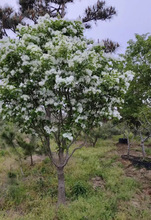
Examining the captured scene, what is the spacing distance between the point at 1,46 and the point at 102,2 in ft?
17.5

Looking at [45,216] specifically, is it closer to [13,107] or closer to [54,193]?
[54,193]

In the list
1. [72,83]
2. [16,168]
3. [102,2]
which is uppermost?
[102,2]

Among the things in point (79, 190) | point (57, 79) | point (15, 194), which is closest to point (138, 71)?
point (57, 79)

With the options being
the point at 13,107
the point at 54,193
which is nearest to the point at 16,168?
the point at 54,193

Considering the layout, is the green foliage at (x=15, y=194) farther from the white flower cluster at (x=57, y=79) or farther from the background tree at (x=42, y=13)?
the background tree at (x=42, y=13)

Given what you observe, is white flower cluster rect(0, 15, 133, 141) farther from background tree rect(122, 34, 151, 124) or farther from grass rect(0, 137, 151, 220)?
background tree rect(122, 34, 151, 124)

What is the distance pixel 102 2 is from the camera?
6855 mm

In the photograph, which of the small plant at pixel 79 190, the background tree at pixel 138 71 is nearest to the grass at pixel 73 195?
the small plant at pixel 79 190

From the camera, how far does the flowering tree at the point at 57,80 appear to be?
3.27 meters

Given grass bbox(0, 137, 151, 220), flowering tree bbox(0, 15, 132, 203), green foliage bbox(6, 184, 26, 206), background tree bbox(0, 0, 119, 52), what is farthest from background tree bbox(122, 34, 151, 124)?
green foliage bbox(6, 184, 26, 206)

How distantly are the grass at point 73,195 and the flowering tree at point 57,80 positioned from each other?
1.72 ft

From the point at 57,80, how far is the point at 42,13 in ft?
15.5

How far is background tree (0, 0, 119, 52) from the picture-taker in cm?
632

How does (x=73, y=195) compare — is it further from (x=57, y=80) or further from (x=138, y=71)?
(x=138, y=71)
